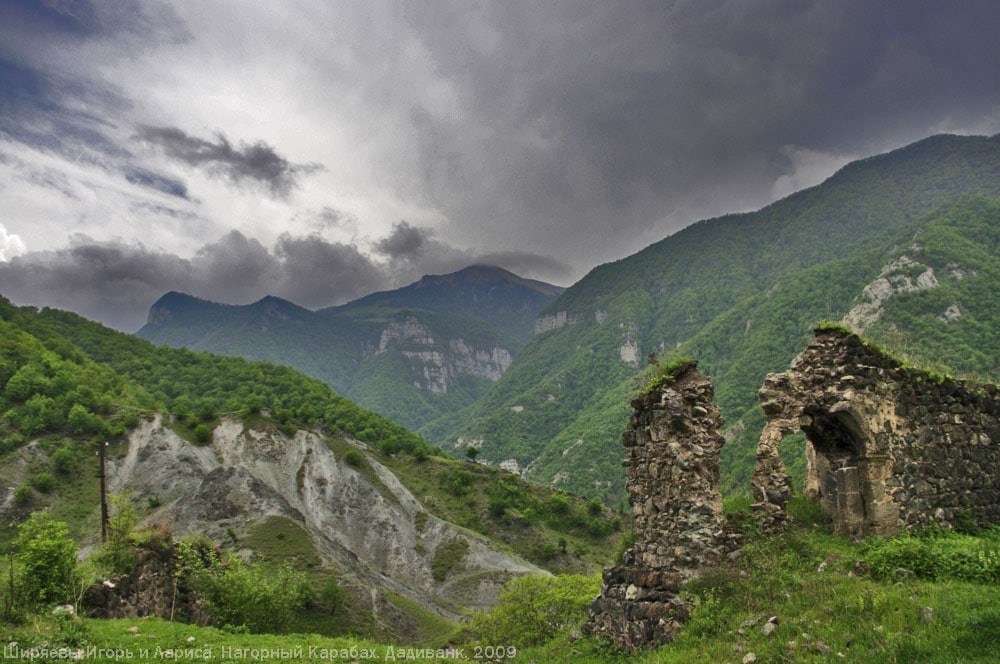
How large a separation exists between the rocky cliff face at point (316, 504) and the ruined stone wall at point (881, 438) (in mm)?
38026

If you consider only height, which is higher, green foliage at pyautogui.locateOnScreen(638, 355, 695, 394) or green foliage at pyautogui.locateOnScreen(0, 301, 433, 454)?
green foliage at pyautogui.locateOnScreen(0, 301, 433, 454)

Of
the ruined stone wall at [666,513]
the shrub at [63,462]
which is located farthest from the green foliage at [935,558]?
the shrub at [63,462]

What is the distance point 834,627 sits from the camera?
27.1 ft

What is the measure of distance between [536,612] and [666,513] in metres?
14.6

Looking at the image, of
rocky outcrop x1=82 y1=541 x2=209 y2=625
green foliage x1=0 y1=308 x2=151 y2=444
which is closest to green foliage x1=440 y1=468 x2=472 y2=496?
green foliage x1=0 y1=308 x2=151 y2=444

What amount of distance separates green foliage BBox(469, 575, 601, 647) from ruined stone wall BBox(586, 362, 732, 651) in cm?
1140

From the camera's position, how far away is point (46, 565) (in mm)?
14125

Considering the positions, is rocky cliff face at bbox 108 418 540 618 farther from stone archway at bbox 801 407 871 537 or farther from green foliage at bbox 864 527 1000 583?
green foliage at bbox 864 527 1000 583

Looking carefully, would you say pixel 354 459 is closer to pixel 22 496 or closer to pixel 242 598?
pixel 22 496

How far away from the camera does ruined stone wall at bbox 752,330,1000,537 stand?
38.4ft

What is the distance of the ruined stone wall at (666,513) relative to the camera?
10867 mm

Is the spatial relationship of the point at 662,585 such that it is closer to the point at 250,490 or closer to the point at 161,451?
the point at 250,490

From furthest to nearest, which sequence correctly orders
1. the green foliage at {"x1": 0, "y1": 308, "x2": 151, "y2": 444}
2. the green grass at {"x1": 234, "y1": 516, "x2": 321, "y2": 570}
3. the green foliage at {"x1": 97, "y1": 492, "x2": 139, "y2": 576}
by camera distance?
1. the green foliage at {"x1": 0, "y1": 308, "x2": 151, "y2": 444}
2. the green grass at {"x1": 234, "y1": 516, "x2": 321, "y2": 570}
3. the green foliage at {"x1": 97, "y1": 492, "x2": 139, "y2": 576}

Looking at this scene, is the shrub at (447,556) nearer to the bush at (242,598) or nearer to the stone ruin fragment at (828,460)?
the bush at (242,598)
